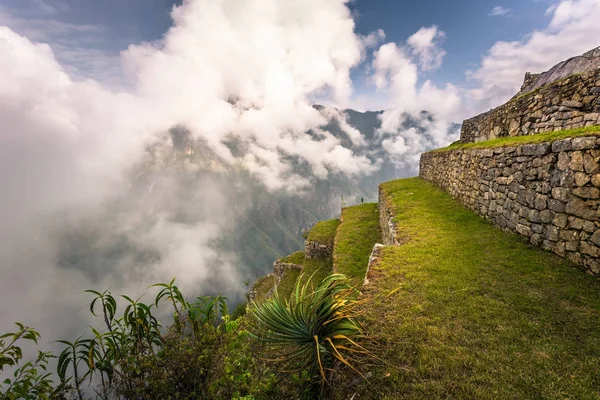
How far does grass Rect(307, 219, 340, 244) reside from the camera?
19.1 metres

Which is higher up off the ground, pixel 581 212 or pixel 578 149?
pixel 578 149

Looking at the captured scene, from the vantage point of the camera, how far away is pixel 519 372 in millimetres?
3084

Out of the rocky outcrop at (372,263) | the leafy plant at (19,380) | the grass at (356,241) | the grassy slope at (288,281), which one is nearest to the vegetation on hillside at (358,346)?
the leafy plant at (19,380)

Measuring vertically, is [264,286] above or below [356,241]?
below

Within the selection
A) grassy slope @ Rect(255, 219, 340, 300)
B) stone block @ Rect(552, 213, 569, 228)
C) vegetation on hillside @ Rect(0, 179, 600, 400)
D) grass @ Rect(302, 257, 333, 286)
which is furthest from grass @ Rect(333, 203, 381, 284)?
stone block @ Rect(552, 213, 569, 228)

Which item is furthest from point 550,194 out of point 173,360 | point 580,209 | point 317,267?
point 317,267

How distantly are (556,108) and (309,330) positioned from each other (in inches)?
429

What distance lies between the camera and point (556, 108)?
8.77 m

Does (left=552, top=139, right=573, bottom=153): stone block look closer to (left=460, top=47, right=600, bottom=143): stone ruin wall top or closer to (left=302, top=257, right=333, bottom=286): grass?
(left=460, top=47, right=600, bottom=143): stone ruin wall top

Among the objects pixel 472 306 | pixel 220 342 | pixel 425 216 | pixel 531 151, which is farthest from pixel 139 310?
pixel 425 216

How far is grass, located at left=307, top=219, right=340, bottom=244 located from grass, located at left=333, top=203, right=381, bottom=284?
1.24 metres

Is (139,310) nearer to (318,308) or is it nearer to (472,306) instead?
(318,308)

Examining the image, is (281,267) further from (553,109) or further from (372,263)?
(553,109)

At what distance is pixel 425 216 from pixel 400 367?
26.4 feet
